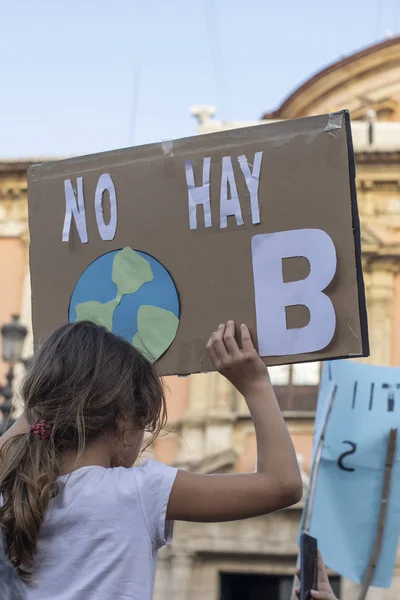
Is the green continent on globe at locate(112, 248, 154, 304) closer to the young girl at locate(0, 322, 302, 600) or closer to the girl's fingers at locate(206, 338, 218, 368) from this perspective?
the girl's fingers at locate(206, 338, 218, 368)

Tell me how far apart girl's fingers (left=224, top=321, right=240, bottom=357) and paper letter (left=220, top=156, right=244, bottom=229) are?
26cm

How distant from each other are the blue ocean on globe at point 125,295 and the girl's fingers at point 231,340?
0.61 feet

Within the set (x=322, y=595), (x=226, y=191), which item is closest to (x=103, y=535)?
(x=226, y=191)

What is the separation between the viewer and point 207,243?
2365mm

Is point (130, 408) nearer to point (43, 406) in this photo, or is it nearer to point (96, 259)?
point (43, 406)

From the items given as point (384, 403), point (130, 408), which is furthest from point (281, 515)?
point (130, 408)

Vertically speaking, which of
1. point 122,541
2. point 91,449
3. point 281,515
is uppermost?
point 91,449

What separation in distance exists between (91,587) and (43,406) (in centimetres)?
34

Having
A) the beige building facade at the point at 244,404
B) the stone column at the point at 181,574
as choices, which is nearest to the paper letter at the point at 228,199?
the beige building facade at the point at 244,404

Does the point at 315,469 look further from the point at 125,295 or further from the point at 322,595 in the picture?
the point at 125,295

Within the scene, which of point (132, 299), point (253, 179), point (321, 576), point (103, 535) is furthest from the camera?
point (321, 576)

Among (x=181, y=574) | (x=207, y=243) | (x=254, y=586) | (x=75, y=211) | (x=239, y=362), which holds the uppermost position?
(x=75, y=211)

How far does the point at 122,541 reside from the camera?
1765 mm

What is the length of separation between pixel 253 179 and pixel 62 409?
78 cm
